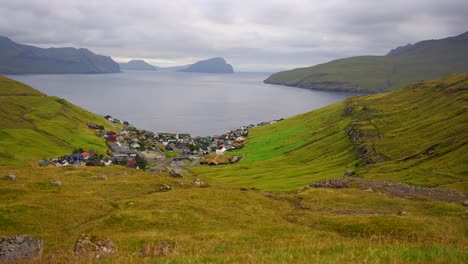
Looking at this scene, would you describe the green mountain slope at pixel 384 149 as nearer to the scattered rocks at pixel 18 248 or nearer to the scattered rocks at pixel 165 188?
the scattered rocks at pixel 165 188

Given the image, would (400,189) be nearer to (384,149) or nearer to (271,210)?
(271,210)

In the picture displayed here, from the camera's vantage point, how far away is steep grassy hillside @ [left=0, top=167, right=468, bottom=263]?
1540 centimetres

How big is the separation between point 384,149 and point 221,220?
9642 centimetres

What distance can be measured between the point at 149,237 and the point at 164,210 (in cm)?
1206

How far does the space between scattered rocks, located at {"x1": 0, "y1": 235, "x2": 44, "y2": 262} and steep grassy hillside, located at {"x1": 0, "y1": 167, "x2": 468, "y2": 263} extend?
964 mm

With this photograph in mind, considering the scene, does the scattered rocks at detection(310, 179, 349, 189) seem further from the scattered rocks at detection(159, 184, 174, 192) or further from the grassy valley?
the scattered rocks at detection(159, 184, 174, 192)

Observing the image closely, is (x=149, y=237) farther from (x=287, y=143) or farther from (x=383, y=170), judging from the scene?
(x=287, y=143)

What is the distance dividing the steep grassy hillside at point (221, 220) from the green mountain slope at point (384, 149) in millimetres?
39495

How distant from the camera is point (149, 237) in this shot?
103 feet

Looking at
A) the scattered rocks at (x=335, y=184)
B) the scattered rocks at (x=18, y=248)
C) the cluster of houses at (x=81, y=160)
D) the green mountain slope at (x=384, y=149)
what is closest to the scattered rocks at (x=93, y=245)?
the scattered rocks at (x=18, y=248)

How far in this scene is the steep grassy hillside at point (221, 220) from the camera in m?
15.4

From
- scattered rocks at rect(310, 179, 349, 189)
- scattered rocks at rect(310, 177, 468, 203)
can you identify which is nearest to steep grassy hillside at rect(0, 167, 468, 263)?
scattered rocks at rect(310, 177, 468, 203)

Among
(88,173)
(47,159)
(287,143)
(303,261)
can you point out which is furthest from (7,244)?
(287,143)

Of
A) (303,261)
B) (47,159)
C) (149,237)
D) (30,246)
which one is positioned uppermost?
(303,261)
